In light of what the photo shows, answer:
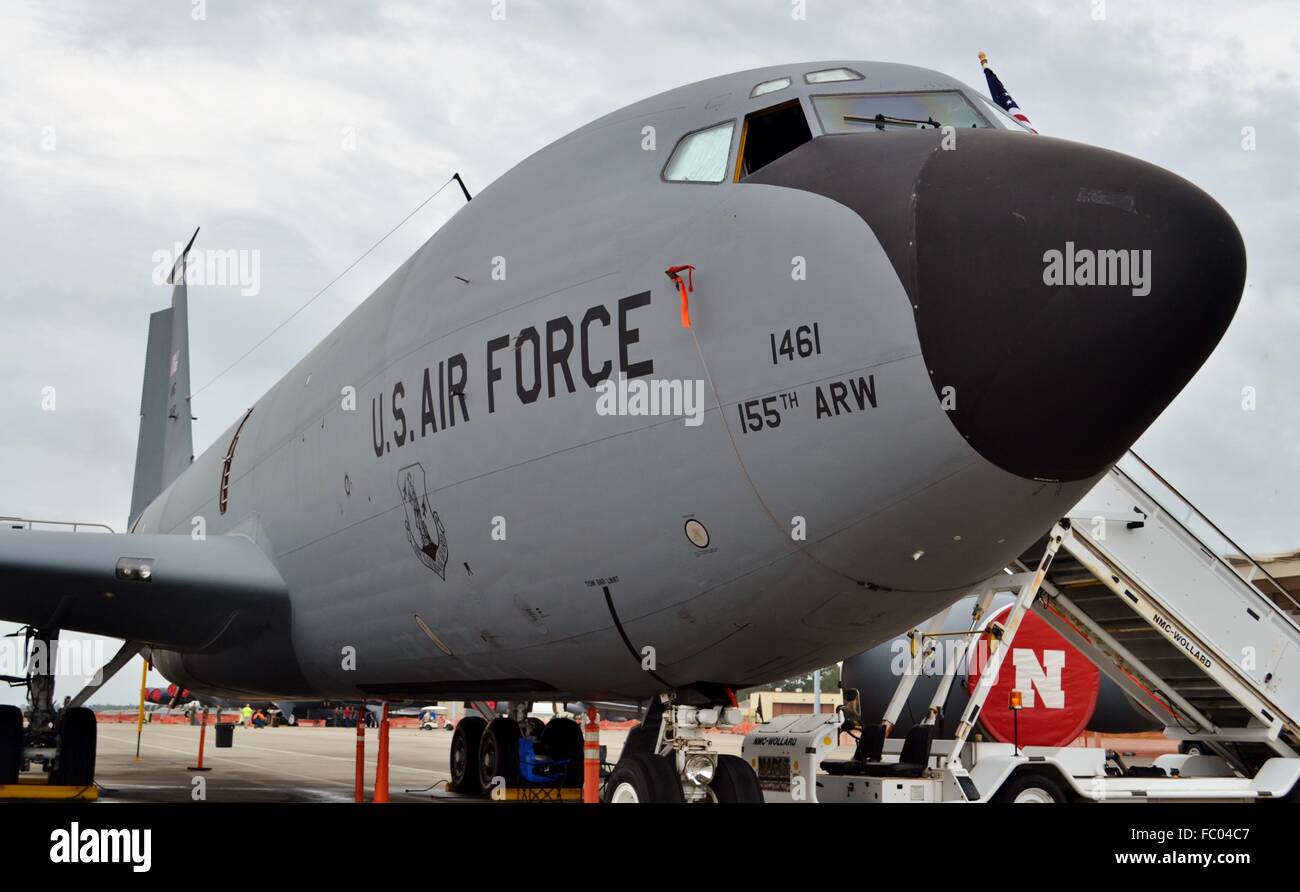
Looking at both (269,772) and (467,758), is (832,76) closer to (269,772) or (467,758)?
(467,758)

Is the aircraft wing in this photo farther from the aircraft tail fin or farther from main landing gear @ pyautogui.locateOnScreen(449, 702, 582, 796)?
the aircraft tail fin

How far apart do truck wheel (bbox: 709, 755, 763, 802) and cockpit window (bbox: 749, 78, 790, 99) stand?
3.68m

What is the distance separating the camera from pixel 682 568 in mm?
6242

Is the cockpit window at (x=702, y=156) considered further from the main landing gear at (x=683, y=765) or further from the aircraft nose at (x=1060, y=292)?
the main landing gear at (x=683, y=765)

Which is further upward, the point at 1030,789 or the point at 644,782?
the point at 644,782

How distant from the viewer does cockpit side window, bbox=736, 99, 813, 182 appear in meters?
6.63

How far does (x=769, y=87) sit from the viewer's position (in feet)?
22.7

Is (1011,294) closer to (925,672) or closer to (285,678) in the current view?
(925,672)

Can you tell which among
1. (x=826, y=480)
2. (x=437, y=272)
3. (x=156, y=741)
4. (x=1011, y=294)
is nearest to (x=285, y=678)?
(x=437, y=272)

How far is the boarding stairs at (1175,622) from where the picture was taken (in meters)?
12.0

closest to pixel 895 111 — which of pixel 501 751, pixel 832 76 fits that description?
pixel 832 76

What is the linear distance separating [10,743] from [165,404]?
12.4 m

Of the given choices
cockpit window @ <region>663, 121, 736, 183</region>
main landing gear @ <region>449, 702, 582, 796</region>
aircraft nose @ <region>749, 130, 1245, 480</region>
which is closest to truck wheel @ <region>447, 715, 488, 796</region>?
main landing gear @ <region>449, 702, 582, 796</region>

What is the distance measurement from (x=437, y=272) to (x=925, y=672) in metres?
Answer: 6.60
